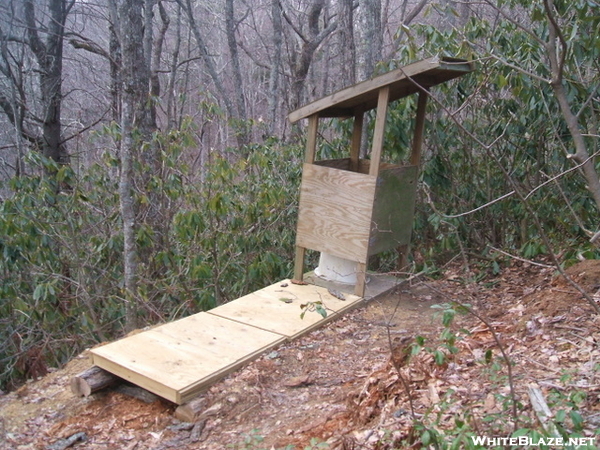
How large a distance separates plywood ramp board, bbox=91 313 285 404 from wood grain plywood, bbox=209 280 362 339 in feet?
0.44

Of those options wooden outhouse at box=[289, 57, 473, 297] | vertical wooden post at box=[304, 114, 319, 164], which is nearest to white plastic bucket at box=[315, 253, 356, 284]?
wooden outhouse at box=[289, 57, 473, 297]

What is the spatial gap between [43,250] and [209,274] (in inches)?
79.6

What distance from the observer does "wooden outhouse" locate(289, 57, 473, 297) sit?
15.3ft

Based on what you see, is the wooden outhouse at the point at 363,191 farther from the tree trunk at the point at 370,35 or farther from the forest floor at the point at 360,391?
the tree trunk at the point at 370,35

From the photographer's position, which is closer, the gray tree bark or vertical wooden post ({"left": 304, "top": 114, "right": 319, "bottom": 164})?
vertical wooden post ({"left": 304, "top": 114, "right": 319, "bottom": 164})

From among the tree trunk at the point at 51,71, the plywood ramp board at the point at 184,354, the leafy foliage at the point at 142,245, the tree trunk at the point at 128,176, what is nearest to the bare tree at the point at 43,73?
the tree trunk at the point at 51,71

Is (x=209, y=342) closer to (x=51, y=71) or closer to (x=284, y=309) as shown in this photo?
(x=284, y=309)

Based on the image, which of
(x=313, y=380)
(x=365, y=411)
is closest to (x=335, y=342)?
(x=313, y=380)

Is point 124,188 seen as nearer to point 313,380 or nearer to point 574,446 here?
point 313,380

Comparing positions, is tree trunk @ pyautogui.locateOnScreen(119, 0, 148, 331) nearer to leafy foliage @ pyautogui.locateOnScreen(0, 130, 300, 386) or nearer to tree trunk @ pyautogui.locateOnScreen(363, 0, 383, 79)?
leafy foliage @ pyautogui.locateOnScreen(0, 130, 300, 386)

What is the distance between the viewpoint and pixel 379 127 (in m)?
4.70

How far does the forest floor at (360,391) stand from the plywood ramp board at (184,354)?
12 centimetres

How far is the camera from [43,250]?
6426 millimetres

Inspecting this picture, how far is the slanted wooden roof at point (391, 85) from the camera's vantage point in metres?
4.36
